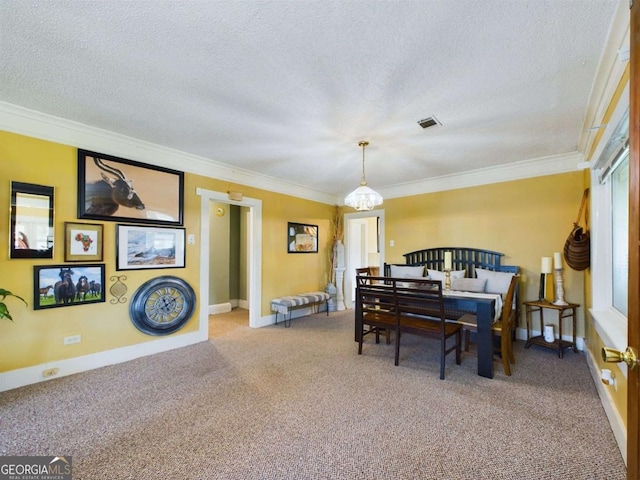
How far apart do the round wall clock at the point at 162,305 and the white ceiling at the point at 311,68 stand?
1.76m

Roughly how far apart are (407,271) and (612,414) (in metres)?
2.81

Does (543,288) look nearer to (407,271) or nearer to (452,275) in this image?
(452,275)

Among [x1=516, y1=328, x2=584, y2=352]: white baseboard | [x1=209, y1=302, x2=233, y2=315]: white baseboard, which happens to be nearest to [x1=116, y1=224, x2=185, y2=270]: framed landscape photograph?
[x1=209, y1=302, x2=233, y2=315]: white baseboard

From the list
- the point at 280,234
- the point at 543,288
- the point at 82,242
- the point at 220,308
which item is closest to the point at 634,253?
the point at 543,288

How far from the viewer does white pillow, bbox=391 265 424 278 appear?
14.7ft

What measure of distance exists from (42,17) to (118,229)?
2068 mm

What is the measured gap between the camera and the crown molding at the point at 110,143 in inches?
100

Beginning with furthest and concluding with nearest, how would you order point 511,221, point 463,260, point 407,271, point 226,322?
point 226,322
point 407,271
point 463,260
point 511,221

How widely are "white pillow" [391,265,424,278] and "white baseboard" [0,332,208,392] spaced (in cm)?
314

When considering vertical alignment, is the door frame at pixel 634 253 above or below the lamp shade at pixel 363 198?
below

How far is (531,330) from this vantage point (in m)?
3.81

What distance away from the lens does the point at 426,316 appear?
297cm

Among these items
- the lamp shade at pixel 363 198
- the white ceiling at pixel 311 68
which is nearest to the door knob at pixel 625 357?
the white ceiling at pixel 311 68

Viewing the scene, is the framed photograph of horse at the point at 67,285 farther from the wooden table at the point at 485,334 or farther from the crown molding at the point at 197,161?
the wooden table at the point at 485,334
